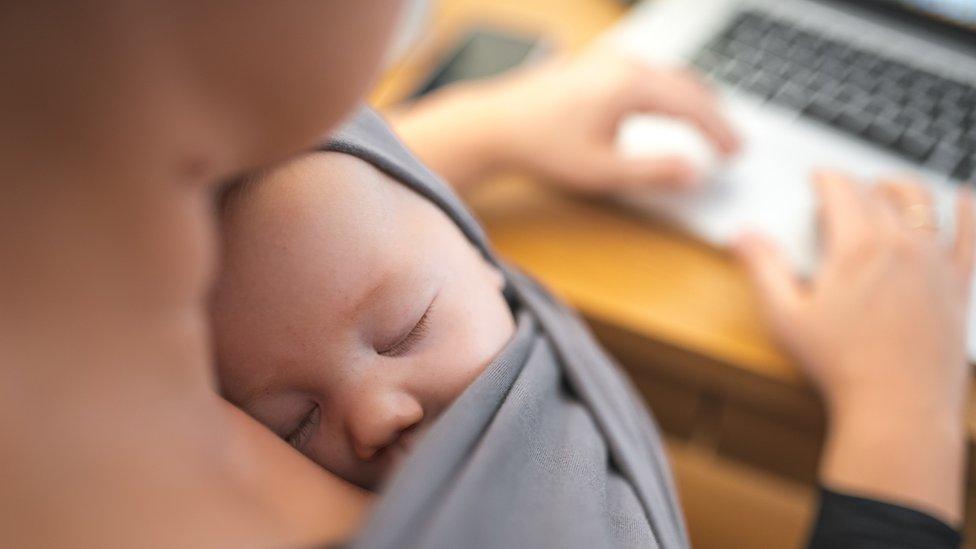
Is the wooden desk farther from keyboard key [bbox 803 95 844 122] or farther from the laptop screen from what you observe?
the laptop screen

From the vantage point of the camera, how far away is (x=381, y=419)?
0.26 metres

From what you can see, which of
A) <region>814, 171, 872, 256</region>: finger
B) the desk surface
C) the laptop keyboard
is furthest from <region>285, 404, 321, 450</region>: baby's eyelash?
the laptop keyboard

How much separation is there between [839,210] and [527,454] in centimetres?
33

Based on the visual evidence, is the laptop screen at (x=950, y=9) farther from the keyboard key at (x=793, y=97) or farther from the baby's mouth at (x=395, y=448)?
the baby's mouth at (x=395, y=448)

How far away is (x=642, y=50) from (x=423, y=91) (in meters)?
0.19

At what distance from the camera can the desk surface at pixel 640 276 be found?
451 mm

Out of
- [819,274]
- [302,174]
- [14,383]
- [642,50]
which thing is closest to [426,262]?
[302,174]

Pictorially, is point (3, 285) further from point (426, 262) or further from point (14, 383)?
point (426, 262)

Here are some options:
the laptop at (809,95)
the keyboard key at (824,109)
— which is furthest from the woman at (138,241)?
the keyboard key at (824,109)

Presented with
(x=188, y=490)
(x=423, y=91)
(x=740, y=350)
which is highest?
(x=188, y=490)

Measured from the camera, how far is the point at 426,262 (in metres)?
0.29

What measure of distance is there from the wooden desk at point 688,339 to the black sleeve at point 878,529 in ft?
0.24

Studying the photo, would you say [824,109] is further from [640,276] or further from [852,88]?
[640,276]

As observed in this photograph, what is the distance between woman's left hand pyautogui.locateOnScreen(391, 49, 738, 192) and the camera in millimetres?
513
